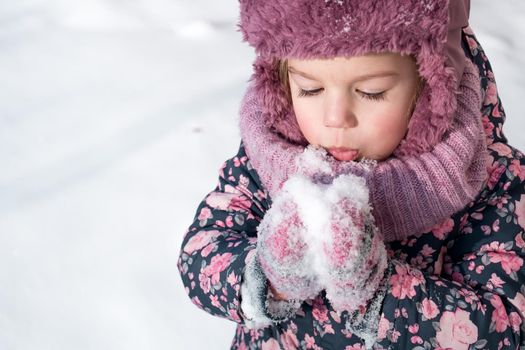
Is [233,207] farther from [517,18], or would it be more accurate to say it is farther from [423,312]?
[517,18]

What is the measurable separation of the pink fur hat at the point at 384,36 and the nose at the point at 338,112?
0.19 ft

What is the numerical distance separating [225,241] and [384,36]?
1.26ft

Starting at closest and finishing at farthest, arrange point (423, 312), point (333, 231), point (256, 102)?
point (333, 231), point (423, 312), point (256, 102)

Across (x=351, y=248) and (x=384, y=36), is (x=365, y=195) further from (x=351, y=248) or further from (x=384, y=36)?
(x=384, y=36)

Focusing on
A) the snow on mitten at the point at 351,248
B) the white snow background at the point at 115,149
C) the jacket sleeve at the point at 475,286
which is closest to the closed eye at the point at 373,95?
the snow on mitten at the point at 351,248

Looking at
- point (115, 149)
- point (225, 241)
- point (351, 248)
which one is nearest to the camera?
point (351, 248)

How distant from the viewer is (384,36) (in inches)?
31.8

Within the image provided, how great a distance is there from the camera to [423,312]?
90 cm

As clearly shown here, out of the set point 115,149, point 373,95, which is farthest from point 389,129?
point 115,149

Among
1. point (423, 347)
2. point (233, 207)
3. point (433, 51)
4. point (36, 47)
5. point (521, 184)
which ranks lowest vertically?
point (423, 347)

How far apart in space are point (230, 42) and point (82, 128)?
2.01 feet

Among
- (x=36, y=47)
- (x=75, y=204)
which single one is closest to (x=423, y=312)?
(x=75, y=204)

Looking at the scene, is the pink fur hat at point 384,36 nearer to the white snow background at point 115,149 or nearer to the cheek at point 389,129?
the cheek at point 389,129

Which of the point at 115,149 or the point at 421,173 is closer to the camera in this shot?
the point at 421,173
